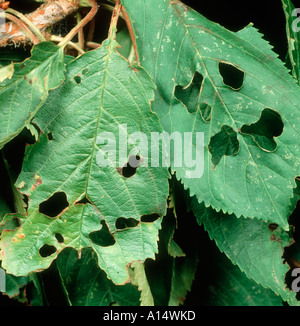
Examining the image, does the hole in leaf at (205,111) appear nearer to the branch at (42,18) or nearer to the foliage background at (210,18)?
the foliage background at (210,18)

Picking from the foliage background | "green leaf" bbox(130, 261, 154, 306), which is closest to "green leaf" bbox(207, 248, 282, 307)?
the foliage background

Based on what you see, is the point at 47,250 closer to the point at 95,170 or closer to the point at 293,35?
the point at 95,170

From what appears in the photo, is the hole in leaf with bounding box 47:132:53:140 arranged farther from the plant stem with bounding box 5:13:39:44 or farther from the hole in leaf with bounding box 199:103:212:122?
the hole in leaf with bounding box 199:103:212:122

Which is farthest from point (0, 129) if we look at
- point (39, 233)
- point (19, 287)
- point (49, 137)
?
point (19, 287)

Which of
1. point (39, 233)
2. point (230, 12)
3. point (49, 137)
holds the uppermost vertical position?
point (230, 12)

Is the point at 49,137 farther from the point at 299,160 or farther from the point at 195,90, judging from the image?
Result: the point at 299,160

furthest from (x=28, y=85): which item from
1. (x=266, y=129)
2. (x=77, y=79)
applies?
(x=266, y=129)

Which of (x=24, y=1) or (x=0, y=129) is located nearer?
(x=0, y=129)

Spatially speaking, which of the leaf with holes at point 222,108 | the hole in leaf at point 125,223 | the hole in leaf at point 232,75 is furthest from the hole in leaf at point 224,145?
the hole in leaf at point 125,223
